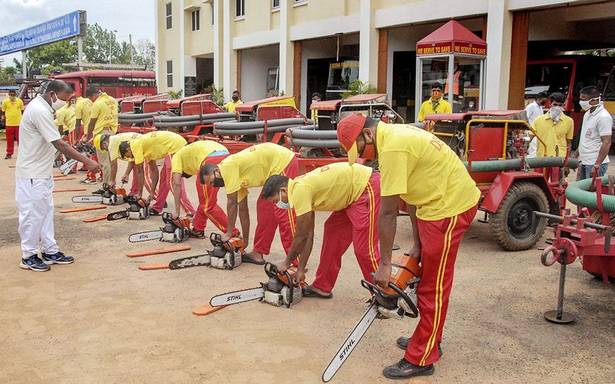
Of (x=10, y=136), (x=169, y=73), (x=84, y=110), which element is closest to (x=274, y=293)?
(x=84, y=110)

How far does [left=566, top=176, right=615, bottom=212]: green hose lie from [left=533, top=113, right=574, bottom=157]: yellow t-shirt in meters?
2.80

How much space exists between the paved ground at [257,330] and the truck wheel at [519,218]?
31 cm

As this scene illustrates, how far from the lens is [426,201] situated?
3.58m

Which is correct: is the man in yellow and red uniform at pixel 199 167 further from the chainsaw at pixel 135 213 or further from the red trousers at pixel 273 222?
the chainsaw at pixel 135 213

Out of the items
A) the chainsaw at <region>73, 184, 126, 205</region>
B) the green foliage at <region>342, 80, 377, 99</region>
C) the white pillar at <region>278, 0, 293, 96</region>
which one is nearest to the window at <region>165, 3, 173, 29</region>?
the white pillar at <region>278, 0, 293, 96</region>

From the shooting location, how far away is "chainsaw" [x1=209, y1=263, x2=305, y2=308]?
16.1 ft

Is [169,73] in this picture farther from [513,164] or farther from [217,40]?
[513,164]

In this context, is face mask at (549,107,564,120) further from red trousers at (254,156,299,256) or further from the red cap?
the red cap

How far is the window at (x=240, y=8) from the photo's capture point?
24203mm

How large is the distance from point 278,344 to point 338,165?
1429 millimetres

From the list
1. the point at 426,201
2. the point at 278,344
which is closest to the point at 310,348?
the point at 278,344

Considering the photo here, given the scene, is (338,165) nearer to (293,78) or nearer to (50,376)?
(50,376)

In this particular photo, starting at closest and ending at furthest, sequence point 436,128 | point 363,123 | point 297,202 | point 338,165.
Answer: point 363,123, point 297,202, point 338,165, point 436,128

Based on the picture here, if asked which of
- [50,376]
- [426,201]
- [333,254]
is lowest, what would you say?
[50,376]
